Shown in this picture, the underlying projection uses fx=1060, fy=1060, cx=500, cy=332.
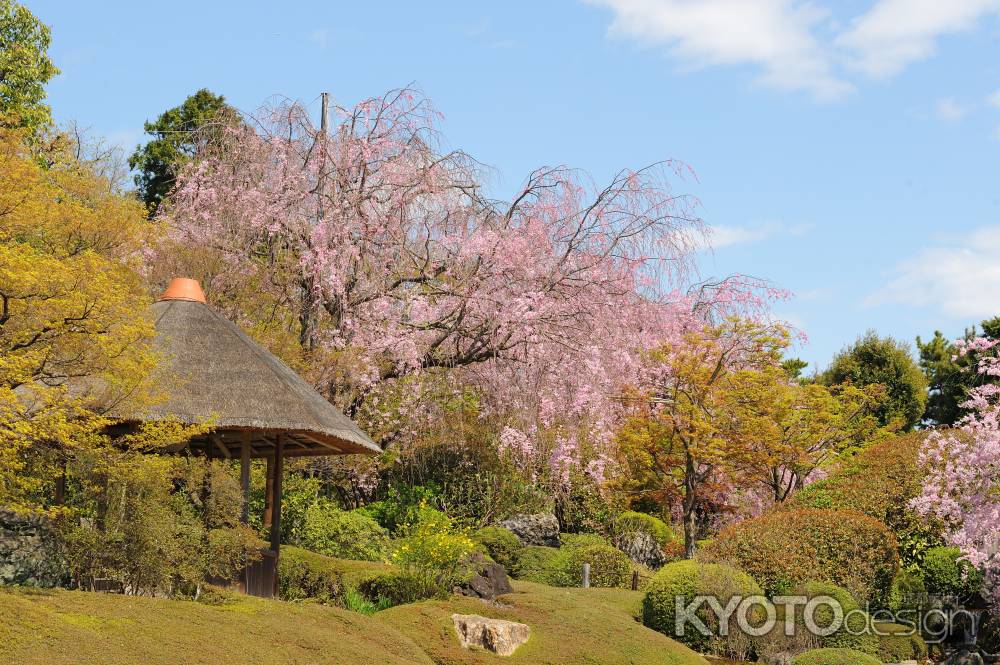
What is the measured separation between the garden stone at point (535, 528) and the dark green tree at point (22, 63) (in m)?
14.2

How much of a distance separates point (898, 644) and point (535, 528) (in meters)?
7.34

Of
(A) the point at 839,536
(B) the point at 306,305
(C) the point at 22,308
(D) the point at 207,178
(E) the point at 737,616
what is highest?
(D) the point at 207,178

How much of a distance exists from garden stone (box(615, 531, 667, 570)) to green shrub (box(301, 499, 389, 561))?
18.4 feet

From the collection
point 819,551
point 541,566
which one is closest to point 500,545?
point 541,566

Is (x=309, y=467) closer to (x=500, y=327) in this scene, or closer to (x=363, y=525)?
(x=363, y=525)

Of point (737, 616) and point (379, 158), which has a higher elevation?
point (379, 158)

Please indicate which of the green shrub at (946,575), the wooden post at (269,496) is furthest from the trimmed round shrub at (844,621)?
the wooden post at (269,496)

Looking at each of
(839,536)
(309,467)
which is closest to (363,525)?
(309,467)

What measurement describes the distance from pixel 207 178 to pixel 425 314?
5.20 meters

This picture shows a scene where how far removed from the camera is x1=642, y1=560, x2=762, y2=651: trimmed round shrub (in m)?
14.6

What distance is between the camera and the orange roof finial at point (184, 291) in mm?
15711

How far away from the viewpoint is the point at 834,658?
12539 millimetres

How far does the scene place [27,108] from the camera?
24.5 m

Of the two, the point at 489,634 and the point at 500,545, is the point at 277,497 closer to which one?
the point at 489,634
